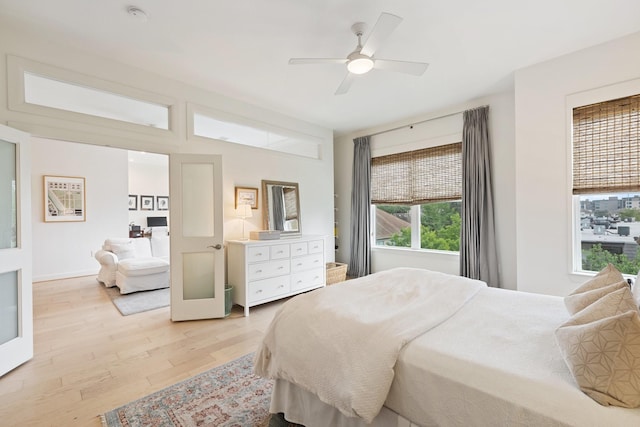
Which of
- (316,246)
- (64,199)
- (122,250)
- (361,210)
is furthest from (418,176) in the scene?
(64,199)

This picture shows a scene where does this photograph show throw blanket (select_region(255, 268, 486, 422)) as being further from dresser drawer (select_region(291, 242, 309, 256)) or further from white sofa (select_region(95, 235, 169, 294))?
white sofa (select_region(95, 235, 169, 294))

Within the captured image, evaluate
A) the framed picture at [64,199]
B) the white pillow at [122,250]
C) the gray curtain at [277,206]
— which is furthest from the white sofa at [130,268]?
the gray curtain at [277,206]

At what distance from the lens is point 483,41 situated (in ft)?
8.72

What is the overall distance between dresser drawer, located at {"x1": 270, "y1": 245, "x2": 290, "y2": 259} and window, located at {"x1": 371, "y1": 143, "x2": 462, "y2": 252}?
1.94 metres

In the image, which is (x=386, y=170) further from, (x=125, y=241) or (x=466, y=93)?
(x=125, y=241)

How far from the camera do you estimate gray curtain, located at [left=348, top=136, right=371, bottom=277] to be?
5195mm

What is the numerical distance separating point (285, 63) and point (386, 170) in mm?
2619

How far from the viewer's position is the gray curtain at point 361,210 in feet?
17.0

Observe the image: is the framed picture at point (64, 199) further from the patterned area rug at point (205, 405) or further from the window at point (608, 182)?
the window at point (608, 182)

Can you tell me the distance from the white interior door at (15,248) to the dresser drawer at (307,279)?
8.68 feet

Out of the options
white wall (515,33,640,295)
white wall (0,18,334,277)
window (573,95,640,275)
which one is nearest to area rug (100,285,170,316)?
Answer: white wall (0,18,334,277)

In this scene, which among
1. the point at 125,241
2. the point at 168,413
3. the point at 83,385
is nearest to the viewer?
the point at 168,413

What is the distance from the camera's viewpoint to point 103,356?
99.2 inches

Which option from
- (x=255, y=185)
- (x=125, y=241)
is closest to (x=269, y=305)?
(x=255, y=185)
